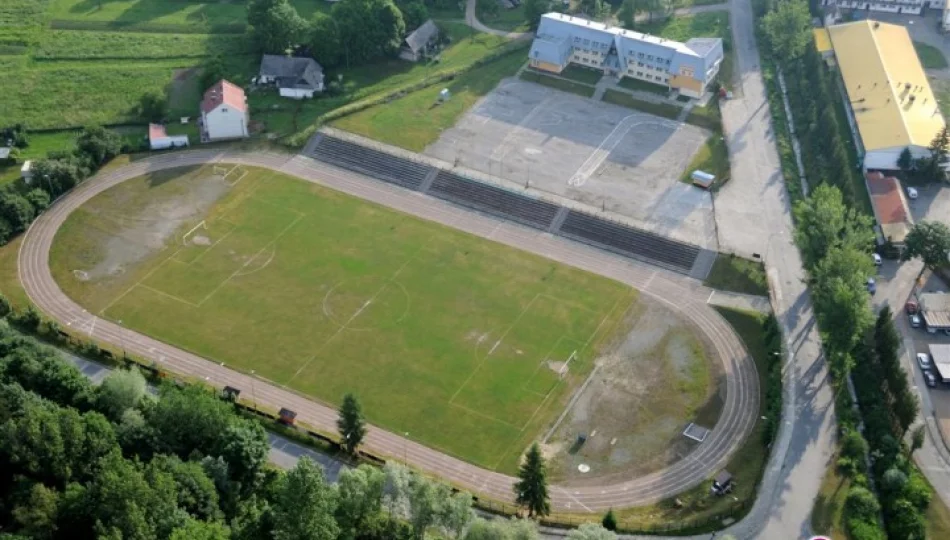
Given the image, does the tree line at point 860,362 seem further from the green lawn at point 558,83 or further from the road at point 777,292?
the green lawn at point 558,83

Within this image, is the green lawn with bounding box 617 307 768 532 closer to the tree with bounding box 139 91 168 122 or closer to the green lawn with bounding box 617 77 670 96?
the green lawn with bounding box 617 77 670 96

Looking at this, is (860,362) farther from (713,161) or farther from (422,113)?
(422,113)

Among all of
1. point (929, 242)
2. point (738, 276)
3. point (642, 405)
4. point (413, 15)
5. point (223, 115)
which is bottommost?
point (642, 405)

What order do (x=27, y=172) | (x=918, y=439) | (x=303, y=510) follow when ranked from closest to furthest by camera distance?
(x=303, y=510)
(x=918, y=439)
(x=27, y=172)

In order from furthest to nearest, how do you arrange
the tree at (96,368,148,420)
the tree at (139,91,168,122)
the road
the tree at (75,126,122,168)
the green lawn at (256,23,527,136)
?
the green lawn at (256,23,527,136) < the tree at (139,91,168,122) < the tree at (75,126,122,168) < the tree at (96,368,148,420) < the road

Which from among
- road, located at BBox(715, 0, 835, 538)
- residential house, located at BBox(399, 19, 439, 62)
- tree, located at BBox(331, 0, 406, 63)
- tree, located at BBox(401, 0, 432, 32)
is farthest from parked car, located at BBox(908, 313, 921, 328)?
tree, located at BBox(401, 0, 432, 32)

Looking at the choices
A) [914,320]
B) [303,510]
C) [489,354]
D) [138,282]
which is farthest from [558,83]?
[303,510]

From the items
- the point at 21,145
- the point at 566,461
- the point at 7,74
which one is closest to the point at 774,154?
the point at 566,461
